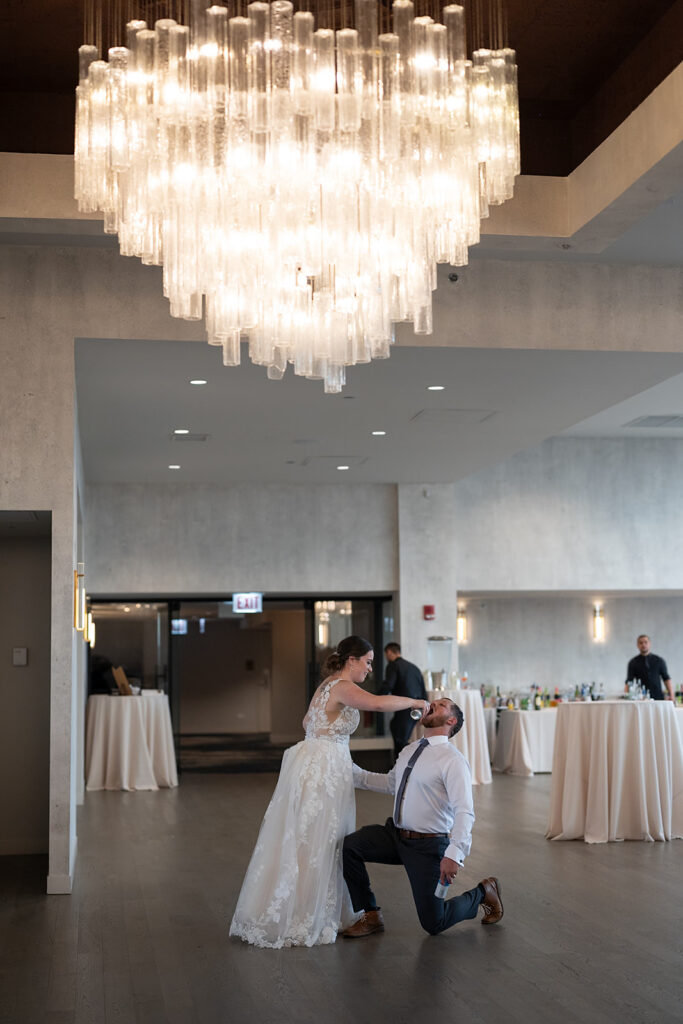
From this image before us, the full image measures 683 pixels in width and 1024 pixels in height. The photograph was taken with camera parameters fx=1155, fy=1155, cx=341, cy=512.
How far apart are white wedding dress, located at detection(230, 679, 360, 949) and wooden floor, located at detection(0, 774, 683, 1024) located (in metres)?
0.14

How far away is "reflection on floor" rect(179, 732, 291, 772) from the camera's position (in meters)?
15.5

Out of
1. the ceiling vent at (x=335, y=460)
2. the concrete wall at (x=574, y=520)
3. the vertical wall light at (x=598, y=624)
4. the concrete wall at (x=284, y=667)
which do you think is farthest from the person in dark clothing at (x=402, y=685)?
the concrete wall at (x=284, y=667)

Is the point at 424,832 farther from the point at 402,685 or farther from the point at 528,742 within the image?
the point at 528,742

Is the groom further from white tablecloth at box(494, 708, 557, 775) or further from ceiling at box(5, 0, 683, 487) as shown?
white tablecloth at box(494, 708, 557, 775)

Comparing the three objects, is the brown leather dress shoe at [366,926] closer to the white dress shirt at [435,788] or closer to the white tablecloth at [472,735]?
the white dress shirt at [435,788]

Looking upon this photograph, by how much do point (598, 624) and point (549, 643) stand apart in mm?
788

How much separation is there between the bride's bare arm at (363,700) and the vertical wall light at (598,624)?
11.4 m

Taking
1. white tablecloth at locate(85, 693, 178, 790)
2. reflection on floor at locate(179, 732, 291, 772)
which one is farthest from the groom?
reflection on floor at locate(179, 732, 291, 772)

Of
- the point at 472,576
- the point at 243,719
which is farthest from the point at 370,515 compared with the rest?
the point at 243,719

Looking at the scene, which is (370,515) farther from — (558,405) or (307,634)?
(558,405)

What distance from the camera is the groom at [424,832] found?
222 inches

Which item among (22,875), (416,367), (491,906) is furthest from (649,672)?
(22,875)

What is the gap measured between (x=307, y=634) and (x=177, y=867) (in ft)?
24.3

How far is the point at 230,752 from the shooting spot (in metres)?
17.4
